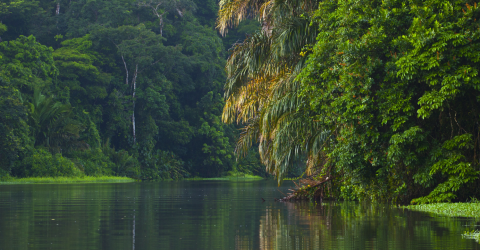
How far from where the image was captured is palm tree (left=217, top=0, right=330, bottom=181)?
19.0 m

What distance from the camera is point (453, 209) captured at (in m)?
14.1

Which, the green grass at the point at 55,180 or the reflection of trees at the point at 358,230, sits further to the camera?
the green grass at the point at 55,180

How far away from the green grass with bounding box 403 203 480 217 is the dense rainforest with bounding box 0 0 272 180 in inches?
1403

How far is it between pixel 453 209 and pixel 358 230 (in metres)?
4.39

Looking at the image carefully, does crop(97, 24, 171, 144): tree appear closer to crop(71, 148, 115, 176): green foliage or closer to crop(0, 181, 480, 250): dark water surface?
crop(71, 148, 115, 176): green foliage

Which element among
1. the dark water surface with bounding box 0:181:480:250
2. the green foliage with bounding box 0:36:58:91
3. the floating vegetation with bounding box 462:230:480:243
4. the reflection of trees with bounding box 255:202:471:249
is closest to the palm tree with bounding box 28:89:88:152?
the green foliage with bounding box 0:36:58:91

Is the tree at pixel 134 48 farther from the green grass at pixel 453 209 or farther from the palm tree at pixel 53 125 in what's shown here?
the green grass at pixel 453 209

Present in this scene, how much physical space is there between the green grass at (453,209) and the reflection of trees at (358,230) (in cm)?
62

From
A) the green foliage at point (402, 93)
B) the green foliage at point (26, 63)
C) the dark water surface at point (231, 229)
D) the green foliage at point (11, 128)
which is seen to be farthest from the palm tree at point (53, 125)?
the green foliage at point (402, 93)

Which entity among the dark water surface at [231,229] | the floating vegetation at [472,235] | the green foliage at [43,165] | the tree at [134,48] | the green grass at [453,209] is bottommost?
the dark water surface at [231,229]

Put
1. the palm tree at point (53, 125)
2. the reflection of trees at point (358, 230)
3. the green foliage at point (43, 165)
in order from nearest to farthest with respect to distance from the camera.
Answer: the reflection of trees at point (358, 230) → the green foliage at point (43, 165) → the palm tree at point (53, 125)

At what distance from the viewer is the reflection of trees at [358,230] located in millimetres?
8844

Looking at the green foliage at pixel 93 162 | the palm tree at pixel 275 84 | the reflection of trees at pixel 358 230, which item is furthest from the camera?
the green foliage at pixel 93 162

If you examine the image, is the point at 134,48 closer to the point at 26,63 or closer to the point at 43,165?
the point at 26,63
